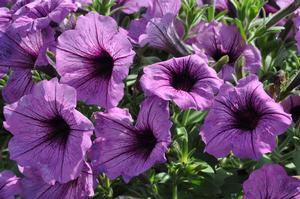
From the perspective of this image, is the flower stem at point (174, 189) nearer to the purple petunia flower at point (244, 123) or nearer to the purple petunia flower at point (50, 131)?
the purple petunia flower at point (244, 123)

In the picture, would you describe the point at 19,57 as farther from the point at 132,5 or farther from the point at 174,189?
the point at 174,189

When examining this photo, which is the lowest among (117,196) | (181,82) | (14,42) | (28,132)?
(117,196)

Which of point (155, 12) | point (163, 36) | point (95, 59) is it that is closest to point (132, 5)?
point (155, 12)

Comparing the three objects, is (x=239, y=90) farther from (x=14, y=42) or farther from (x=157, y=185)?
(x=14, y=42)

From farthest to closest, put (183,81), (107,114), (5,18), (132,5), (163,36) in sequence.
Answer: (132,5) → (5,18) → (163,36) → (183,81) → (107,114)

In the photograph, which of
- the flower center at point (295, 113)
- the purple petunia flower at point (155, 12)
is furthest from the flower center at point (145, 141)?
the flower center at point (295, 113)

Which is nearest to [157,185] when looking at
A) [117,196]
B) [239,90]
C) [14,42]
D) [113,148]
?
[117,196]
